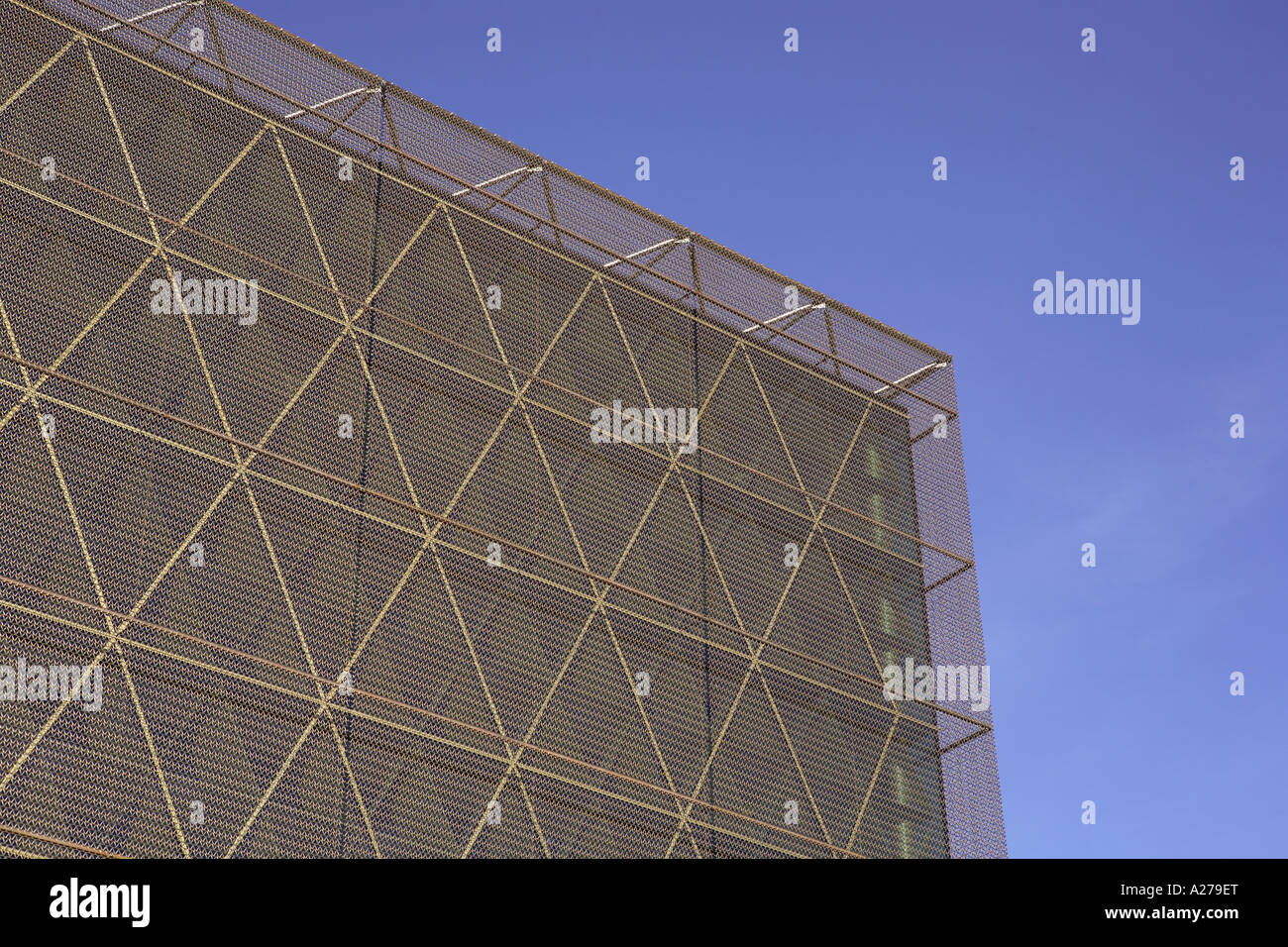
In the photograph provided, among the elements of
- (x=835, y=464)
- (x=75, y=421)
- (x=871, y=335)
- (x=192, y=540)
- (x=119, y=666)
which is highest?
(x=871, y=335)

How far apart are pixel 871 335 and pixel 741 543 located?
5.29 metres

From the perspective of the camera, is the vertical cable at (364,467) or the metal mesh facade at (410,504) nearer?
the metal mesh facade at (410,504)

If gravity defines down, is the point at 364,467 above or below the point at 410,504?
above

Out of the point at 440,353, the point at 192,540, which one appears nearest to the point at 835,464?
the point at 440,353

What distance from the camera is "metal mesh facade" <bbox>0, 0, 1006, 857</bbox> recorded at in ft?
Answer: 56.5

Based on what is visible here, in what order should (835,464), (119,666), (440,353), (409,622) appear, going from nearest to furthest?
(119,666) < (409,622) < (440,353) < (835,464)

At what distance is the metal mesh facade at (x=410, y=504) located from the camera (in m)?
17.2

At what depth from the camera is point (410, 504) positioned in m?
20.1

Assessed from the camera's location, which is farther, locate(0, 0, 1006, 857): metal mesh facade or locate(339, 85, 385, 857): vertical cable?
locate(339, 85, 385, 857): vertical cable

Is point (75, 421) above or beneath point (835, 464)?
beneath

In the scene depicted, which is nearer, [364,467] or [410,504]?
[364,467]
